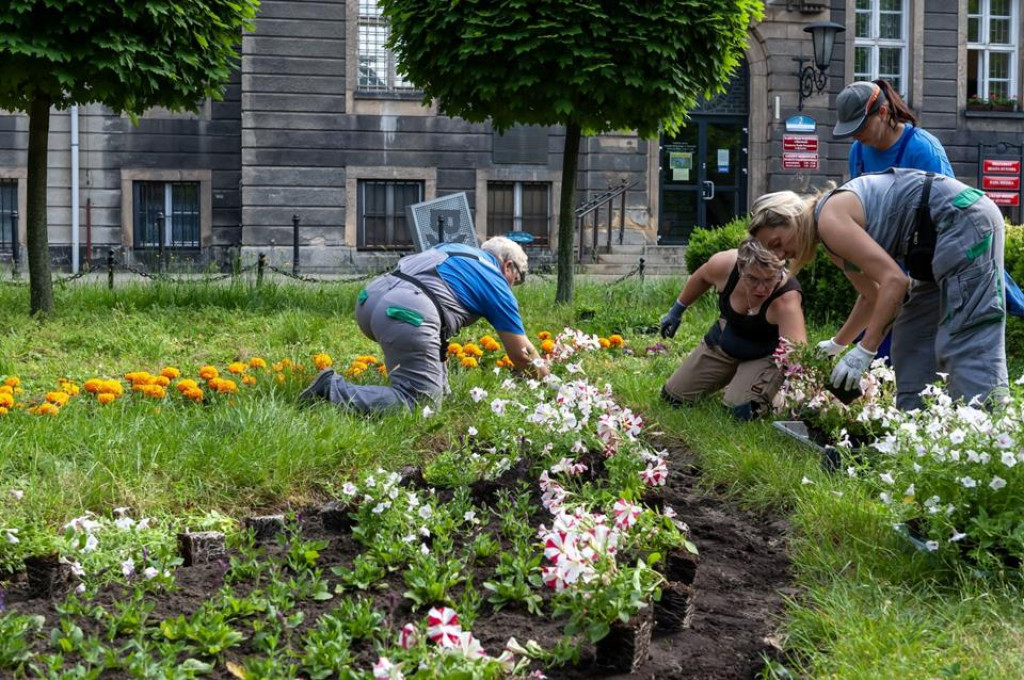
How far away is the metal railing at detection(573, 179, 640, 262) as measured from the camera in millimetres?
20281

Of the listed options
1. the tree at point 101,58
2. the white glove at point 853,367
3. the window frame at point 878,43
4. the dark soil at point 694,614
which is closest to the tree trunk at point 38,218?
the tree at point 101,58

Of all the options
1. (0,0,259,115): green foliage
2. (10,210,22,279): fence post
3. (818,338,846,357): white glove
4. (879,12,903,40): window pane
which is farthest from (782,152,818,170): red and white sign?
(818,338,846,357): white glove

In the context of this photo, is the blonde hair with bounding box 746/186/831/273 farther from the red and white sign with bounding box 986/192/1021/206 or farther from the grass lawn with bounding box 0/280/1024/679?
the red and white sign with bounding box 986/192/1021/206

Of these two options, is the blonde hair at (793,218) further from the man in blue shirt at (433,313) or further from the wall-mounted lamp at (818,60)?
the wall-mounted lamp at (818,60)

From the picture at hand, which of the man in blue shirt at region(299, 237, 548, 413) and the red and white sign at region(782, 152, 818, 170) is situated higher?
the red and white sign at region(782, 152, 818, 170)

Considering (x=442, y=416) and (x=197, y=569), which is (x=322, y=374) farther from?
(x=197, y=569)

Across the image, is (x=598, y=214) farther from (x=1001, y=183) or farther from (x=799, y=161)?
(x=1001, y=183)

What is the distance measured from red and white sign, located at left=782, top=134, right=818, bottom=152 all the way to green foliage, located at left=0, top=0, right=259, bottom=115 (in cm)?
1454

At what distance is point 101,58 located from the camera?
9031 millimetres

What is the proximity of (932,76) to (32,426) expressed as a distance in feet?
72.9

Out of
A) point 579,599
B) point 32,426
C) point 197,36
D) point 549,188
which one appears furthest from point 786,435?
point 549,188

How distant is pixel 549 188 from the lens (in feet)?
71.7

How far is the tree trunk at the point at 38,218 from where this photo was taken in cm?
941

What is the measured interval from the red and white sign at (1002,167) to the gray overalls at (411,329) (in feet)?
66.8
